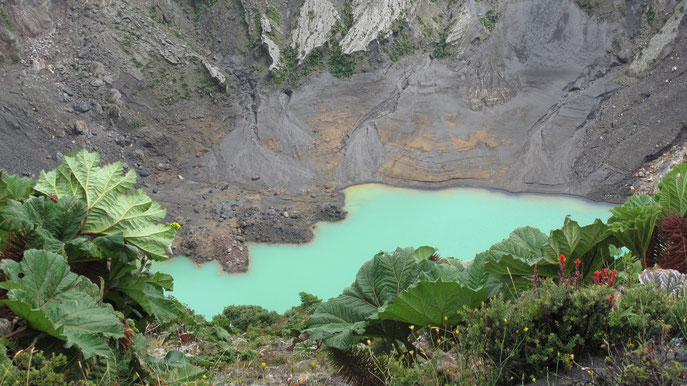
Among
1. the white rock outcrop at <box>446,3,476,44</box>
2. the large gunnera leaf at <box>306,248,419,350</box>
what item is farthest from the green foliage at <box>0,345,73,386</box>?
the white rock outcrop at <box>446,3,476,44</box>

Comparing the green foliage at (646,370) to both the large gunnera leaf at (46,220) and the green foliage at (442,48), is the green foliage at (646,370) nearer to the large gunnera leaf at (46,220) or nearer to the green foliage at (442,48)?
the large gunnera leaf at (46,220)

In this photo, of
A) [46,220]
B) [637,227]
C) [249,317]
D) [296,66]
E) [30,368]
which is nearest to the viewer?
[30,368]

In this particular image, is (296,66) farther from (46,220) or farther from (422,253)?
(46,220)

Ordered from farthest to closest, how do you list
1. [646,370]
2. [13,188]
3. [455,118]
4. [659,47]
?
[455,118] → [659,47] → [13,188] → [646,370]

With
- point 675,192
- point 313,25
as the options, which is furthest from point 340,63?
point 675,192

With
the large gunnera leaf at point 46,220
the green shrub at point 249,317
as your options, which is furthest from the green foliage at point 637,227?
the green shrub at point 249,317

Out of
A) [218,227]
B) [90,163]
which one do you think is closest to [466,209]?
[218,227]

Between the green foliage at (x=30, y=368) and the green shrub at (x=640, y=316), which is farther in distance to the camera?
the green shrub at (x=640, y=316)
